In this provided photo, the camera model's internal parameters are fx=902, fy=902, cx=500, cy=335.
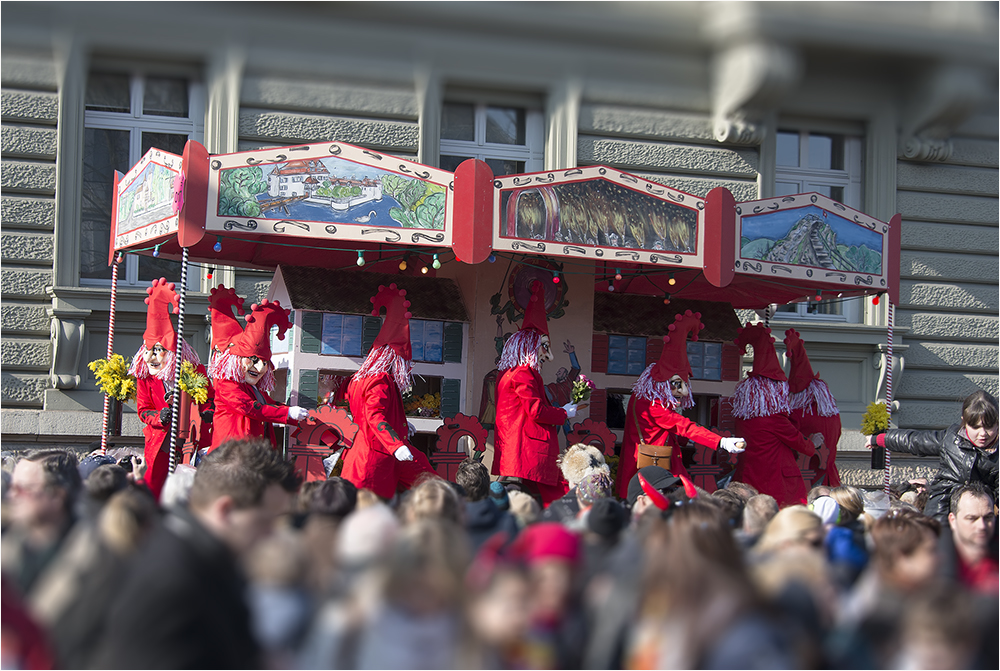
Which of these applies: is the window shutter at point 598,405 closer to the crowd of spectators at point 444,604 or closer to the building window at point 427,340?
the building window at point 427,340

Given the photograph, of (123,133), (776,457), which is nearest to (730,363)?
(776,457)

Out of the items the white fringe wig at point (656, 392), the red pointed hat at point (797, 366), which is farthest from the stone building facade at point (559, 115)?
the white fringe wig at point (656, 392)

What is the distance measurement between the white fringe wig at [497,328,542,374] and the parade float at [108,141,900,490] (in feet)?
1.44

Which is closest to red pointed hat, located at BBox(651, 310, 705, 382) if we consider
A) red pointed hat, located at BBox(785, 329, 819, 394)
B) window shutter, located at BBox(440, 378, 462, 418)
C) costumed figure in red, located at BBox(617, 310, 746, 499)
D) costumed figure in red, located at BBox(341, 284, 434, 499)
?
costumed figure in red, located at BBox(617, 310, 746, 499)

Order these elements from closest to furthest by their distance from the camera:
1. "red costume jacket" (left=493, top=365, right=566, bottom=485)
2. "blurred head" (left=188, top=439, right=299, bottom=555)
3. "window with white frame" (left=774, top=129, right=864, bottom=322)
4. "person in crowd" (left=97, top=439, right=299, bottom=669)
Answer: "person in crowd" (left=97, top=439, right=299, bottom=669) → "blurred head" (left=188, top=439, right=299, bottom=555) → "red costume jacket" (left=493, top=365, right=566, bottom=485) → "window with white frame" (left=774, top=129, right=864, bottom=322)

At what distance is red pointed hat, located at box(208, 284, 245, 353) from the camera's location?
6.39 metres

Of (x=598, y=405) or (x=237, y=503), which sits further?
(x=598, y=405)

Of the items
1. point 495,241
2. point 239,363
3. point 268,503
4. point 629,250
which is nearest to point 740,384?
point 629,250

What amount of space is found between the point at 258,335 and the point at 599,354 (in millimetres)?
2873

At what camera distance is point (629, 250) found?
6176 mm

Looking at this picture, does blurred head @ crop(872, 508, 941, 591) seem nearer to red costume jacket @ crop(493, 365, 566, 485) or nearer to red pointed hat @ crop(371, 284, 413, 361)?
red costume jacket @ crop(493, 365, 566, 485)

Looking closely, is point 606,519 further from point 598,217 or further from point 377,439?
point 598,217

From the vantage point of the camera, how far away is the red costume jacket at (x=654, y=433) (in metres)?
6.77

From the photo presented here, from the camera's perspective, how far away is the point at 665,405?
6867 millimetres
